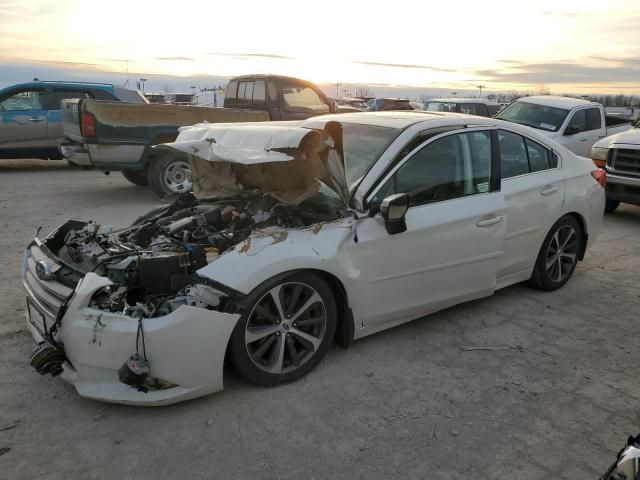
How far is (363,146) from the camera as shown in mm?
4078

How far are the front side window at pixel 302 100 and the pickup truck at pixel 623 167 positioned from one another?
17.7 feet

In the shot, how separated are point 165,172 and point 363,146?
5.41m

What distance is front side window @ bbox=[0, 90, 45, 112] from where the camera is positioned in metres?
11.1

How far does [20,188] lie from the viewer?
9.73m

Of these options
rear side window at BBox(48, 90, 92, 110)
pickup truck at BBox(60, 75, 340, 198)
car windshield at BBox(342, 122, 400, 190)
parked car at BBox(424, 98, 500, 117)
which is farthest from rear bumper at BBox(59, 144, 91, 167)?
parked car at BBox(424, 98, 500, 117)

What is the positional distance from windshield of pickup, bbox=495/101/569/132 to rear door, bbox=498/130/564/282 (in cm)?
685

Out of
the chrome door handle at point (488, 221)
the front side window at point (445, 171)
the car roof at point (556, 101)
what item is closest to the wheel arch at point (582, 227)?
the chrome door handle at point (488, 221)

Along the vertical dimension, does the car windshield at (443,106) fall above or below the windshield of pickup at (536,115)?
above

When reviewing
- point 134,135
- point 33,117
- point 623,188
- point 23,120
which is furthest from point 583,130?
point 23,120

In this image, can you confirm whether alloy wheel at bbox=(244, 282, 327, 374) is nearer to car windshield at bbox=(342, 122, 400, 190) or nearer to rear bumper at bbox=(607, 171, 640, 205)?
car windshield at bbox=(342, 122, 400, 190)

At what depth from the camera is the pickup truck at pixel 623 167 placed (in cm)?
829

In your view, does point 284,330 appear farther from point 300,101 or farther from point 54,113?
point 54,113

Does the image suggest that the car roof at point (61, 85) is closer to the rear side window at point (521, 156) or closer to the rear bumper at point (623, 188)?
the rear side window at point (521, 156)

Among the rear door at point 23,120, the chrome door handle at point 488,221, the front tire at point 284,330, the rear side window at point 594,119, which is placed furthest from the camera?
the rear side window at point 594,119
